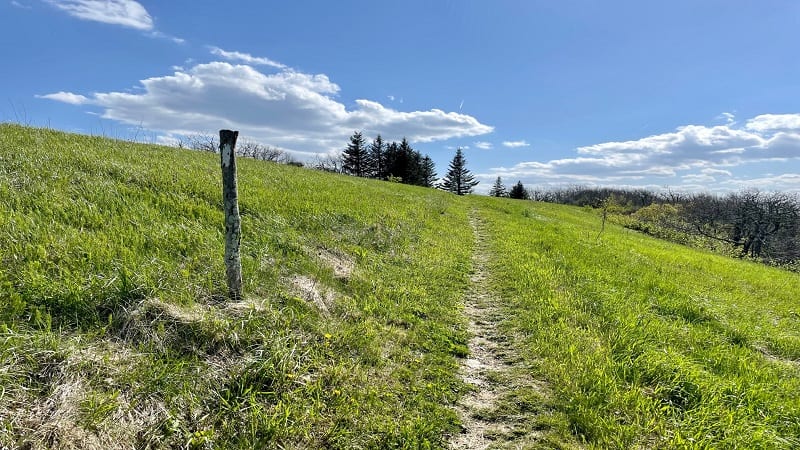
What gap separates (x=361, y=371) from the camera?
4262mm

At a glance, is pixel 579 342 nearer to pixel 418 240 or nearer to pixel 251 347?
pixel 251 347

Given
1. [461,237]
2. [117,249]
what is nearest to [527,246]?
[461,237]

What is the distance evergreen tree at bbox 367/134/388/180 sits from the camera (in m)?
71.5

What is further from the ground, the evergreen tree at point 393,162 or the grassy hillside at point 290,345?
the evergreen tree at point 393,162

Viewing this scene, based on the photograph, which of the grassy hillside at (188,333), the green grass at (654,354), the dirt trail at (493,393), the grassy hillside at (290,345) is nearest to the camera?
the grassy hillside at (188,333)

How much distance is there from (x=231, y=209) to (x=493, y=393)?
3.95m

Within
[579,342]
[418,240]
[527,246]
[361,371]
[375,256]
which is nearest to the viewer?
[361,371]

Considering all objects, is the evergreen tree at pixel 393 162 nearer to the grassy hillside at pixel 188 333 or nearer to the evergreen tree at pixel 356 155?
the evergreen tree at pixel 356 155

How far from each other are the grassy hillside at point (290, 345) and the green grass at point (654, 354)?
0.03 m

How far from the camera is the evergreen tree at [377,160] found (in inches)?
2815

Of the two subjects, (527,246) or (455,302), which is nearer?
(455,302)

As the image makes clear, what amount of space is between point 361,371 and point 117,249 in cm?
364

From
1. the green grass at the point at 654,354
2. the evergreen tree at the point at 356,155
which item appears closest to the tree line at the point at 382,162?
the evergreen tree at the point at 356,155

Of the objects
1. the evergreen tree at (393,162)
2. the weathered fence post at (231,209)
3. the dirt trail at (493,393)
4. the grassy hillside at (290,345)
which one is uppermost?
the evergreen tree at (393,162)
